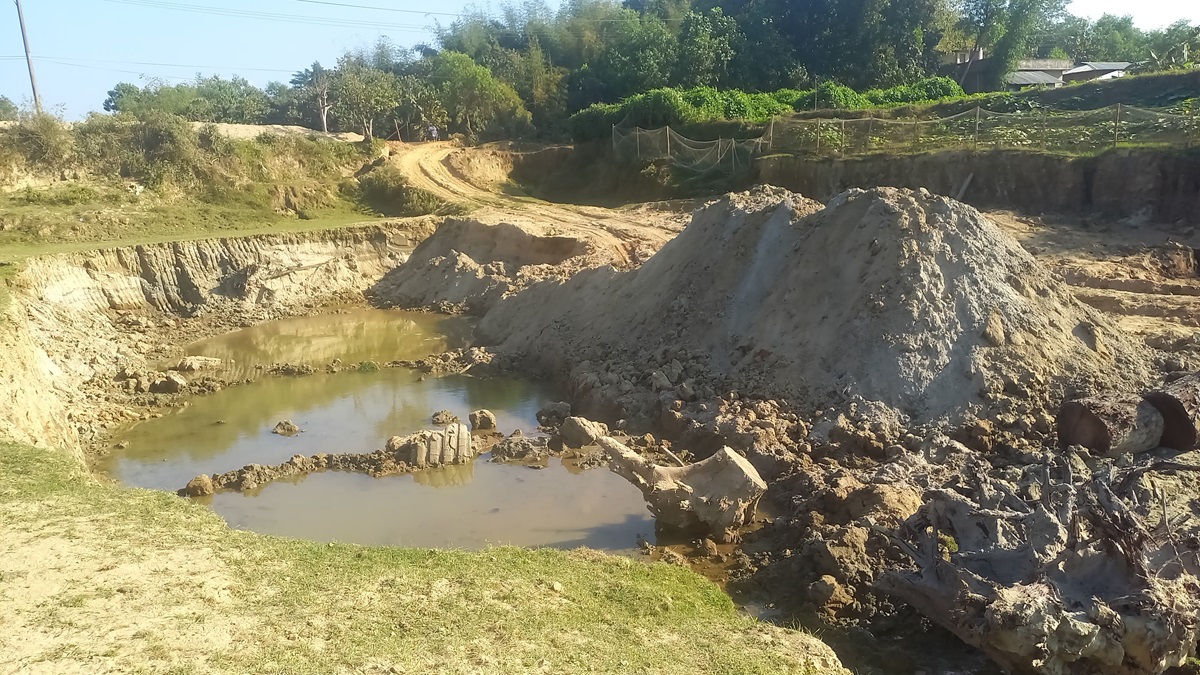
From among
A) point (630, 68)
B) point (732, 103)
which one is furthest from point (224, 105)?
point (732, 103)

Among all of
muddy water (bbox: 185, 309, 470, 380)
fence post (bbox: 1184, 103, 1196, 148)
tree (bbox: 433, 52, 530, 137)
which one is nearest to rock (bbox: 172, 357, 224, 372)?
muddy water (bbox: 185, 309, 470, 380)

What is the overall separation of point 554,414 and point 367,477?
3231 millimetres

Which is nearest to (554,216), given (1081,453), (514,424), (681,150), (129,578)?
(681,150)

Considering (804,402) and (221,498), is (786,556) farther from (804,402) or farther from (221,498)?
(221,498)

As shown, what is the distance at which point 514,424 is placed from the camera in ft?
47.4

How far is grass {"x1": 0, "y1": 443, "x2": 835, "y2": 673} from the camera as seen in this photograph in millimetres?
6066

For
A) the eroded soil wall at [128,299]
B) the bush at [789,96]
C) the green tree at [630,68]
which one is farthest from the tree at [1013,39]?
the eroded soil wall at [128,299]

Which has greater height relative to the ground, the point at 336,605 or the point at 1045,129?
the point at 1045,129

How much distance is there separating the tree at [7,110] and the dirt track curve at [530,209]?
480 inches

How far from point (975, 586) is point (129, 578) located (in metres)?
6.60

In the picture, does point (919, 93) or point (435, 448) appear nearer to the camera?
point (435, 448)

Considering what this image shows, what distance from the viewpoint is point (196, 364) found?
17953mm

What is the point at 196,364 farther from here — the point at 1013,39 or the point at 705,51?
the point at 1013,39

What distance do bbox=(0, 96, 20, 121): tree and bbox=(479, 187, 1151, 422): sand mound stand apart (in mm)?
24317
